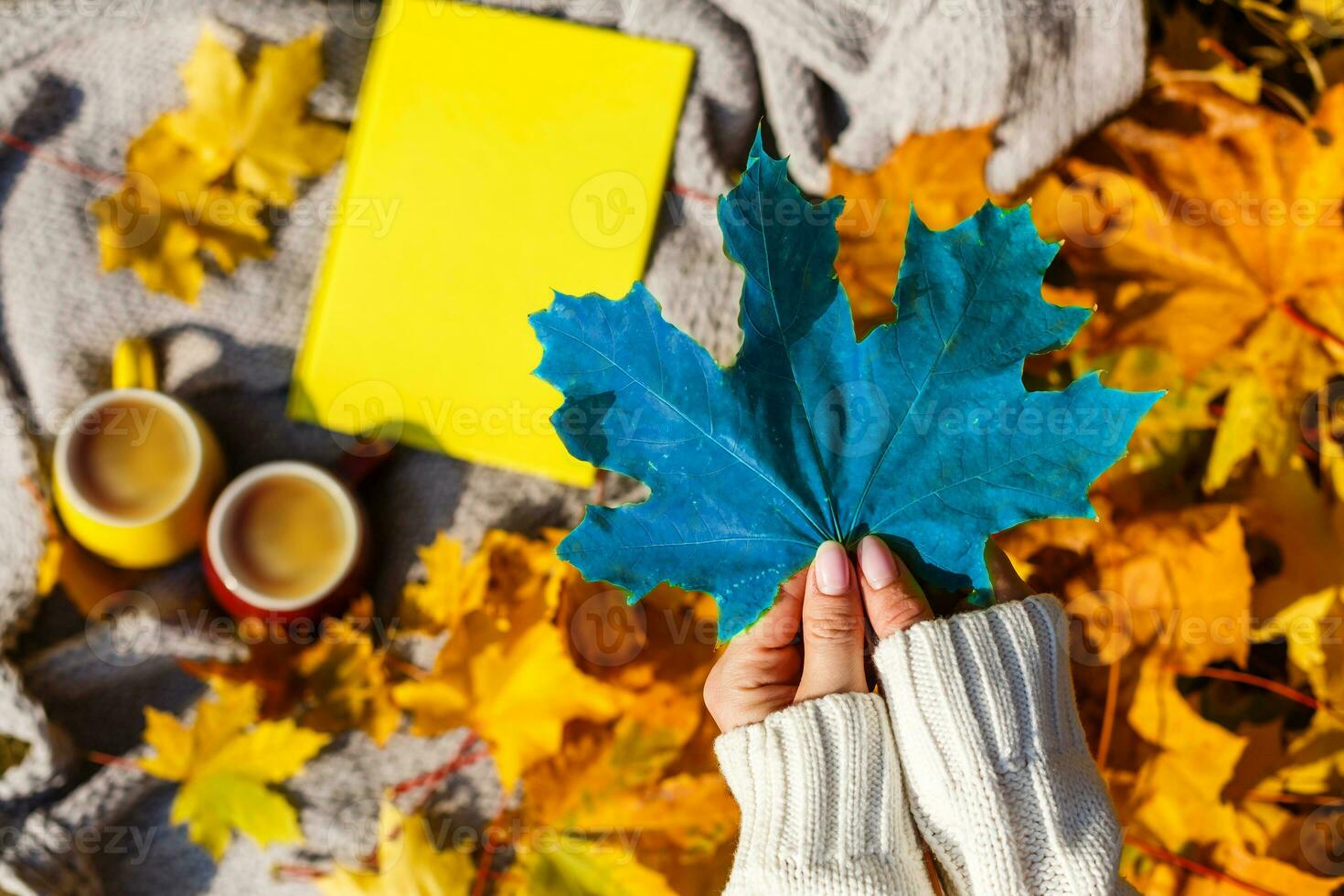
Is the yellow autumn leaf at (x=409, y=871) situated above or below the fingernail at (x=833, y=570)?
below

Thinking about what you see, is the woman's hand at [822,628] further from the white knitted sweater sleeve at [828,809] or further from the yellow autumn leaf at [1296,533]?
the yellow autumn leaf at [1296,533]

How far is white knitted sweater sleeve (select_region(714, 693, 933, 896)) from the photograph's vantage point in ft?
1.85

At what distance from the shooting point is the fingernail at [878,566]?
0.58 m

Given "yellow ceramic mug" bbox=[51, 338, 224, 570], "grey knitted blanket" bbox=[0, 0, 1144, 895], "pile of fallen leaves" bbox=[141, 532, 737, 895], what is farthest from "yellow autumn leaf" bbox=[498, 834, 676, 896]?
"yellow ceramic mug" bbox=[51, 338, 224, 570]

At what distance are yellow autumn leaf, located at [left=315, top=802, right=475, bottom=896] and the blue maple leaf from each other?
0.48 meters

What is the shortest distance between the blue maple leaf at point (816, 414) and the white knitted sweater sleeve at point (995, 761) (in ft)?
0.14

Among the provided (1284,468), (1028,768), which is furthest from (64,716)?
(1284,468)

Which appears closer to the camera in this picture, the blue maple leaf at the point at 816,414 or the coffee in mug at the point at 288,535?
the blue maple leaf at the point at 816,414

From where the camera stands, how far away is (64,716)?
37.6 inches

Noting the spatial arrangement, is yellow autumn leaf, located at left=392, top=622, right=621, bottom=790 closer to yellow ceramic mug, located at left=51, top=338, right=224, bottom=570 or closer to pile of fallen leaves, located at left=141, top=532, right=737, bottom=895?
pile of fallen leaves, located at left=141, top=532, right=737, bottom=895

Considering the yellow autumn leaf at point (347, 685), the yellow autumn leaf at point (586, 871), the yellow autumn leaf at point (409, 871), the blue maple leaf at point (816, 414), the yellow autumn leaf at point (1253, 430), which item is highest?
the blue maple leaf at point (816, 414)

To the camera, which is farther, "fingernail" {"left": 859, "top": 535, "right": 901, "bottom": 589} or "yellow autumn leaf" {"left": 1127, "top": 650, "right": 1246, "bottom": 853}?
"yellow autumn leaf" {"left": 1127, "top": 650, "right": 1246, "bottom": 853}

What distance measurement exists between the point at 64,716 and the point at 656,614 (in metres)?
0.59

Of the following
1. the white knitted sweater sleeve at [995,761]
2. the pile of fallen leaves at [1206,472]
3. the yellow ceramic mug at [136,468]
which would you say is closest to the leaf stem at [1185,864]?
the pile of fallen leaves at [1206,472]
